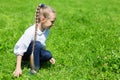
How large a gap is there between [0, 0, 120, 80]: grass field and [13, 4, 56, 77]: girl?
0.27 metres

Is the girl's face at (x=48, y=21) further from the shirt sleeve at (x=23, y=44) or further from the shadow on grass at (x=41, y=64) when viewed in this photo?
the shadow on grass at (x=41, y=64)

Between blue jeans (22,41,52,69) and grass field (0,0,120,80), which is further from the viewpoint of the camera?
grass field (0,0,120,80)

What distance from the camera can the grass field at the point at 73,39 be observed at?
24.7ft

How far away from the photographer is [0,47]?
875 centimetres

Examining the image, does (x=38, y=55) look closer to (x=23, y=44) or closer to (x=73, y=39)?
(x=23, y=44)

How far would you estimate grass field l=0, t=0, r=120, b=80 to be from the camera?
24.7 feet

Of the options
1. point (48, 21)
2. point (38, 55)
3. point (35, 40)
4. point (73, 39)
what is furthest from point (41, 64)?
point (73, 39)

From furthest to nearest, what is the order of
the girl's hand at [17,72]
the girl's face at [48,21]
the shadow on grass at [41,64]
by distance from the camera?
1. the shadow on grass at [41,64]
2. the girl's face at [48,21]
3. the girl's hand at [17,72]

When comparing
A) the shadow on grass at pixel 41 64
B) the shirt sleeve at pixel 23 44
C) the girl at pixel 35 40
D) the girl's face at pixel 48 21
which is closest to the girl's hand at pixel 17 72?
the girl at pixel 35 40

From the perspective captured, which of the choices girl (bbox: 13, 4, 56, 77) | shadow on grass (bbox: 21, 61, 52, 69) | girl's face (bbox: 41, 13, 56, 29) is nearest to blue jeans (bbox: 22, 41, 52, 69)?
girl (bbox: 13, 4, 56, 77)

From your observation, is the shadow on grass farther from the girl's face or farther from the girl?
the girl's face

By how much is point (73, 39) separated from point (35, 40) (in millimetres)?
3334

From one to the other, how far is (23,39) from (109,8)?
9945 mm

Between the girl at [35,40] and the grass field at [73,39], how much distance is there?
0.27 meters
